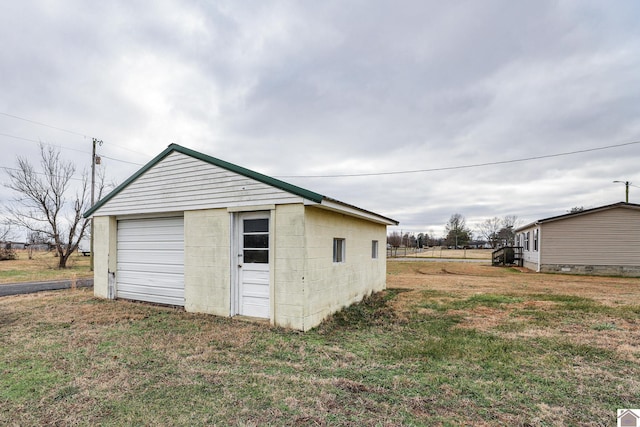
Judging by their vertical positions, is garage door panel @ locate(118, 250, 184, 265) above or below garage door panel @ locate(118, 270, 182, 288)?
above

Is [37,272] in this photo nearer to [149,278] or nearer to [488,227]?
[149,278]

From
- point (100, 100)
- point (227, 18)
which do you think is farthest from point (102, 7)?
point (100, 100)

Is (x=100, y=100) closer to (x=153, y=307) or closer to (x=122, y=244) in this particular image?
(x=122, y=244)

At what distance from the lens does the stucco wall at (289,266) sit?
5.57 m

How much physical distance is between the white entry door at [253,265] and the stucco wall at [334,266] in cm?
97

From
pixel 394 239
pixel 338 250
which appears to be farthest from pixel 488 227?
pixel 338 250

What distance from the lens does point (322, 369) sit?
3.95 metres

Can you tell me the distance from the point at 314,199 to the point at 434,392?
11.3ft

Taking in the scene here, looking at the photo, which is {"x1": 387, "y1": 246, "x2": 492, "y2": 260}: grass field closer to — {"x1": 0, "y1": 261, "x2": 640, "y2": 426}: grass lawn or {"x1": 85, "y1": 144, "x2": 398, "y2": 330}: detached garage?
{"x1": 0, "y1": 261, "x2": 640, "y2": 426}: grass lawn

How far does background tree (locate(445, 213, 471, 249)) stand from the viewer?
59.8m

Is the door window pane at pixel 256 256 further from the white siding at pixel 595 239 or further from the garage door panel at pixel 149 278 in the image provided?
the white siding at pixel 595 239

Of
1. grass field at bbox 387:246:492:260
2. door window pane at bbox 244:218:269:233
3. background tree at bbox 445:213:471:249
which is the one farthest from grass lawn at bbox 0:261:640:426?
background tree at bbox 445:213:471:249

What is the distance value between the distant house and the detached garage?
1478cm

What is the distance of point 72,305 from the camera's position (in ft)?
25.3
